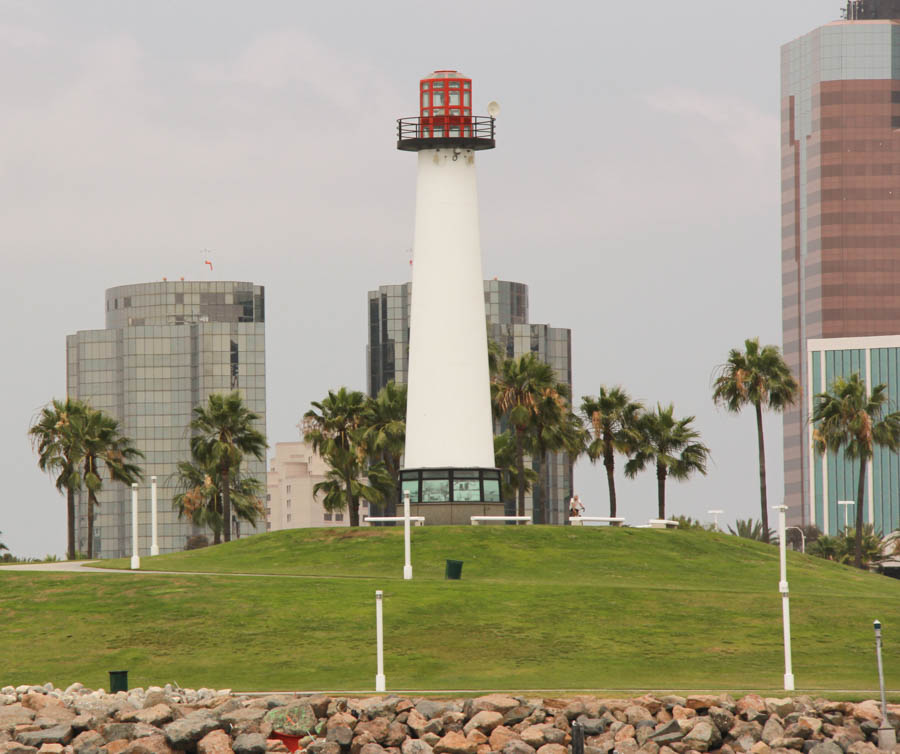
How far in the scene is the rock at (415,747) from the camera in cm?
3747

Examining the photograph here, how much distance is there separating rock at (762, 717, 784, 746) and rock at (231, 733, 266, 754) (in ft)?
35.0

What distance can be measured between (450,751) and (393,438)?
60.4 meters

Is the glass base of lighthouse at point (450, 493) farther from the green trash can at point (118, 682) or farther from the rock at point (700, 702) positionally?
the rock at point (700, 702)

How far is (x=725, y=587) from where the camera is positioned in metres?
66.5

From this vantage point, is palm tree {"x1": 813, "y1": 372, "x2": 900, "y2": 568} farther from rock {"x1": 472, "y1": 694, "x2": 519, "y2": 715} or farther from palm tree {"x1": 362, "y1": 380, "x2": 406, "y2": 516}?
rock {"x1": 472, "y1": 694, "x2": 519, "y2": 715}

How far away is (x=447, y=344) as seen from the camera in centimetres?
8025

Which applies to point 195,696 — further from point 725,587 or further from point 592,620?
point 725,587

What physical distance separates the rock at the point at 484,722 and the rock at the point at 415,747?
3.50ft

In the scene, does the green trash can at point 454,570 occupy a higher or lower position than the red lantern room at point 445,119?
lower

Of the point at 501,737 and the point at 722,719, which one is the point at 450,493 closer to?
the point at 722,719

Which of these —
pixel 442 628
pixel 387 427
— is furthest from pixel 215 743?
pixel 387 427

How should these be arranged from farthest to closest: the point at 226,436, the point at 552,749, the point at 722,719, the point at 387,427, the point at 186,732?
the point at 387,427 < the point at 226,436 < the point at 722,719 < the point at 186,732 < the point at 552,749

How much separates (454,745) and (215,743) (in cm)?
508

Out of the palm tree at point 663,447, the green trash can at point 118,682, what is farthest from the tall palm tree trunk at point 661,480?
the green trash can at point 118,682
